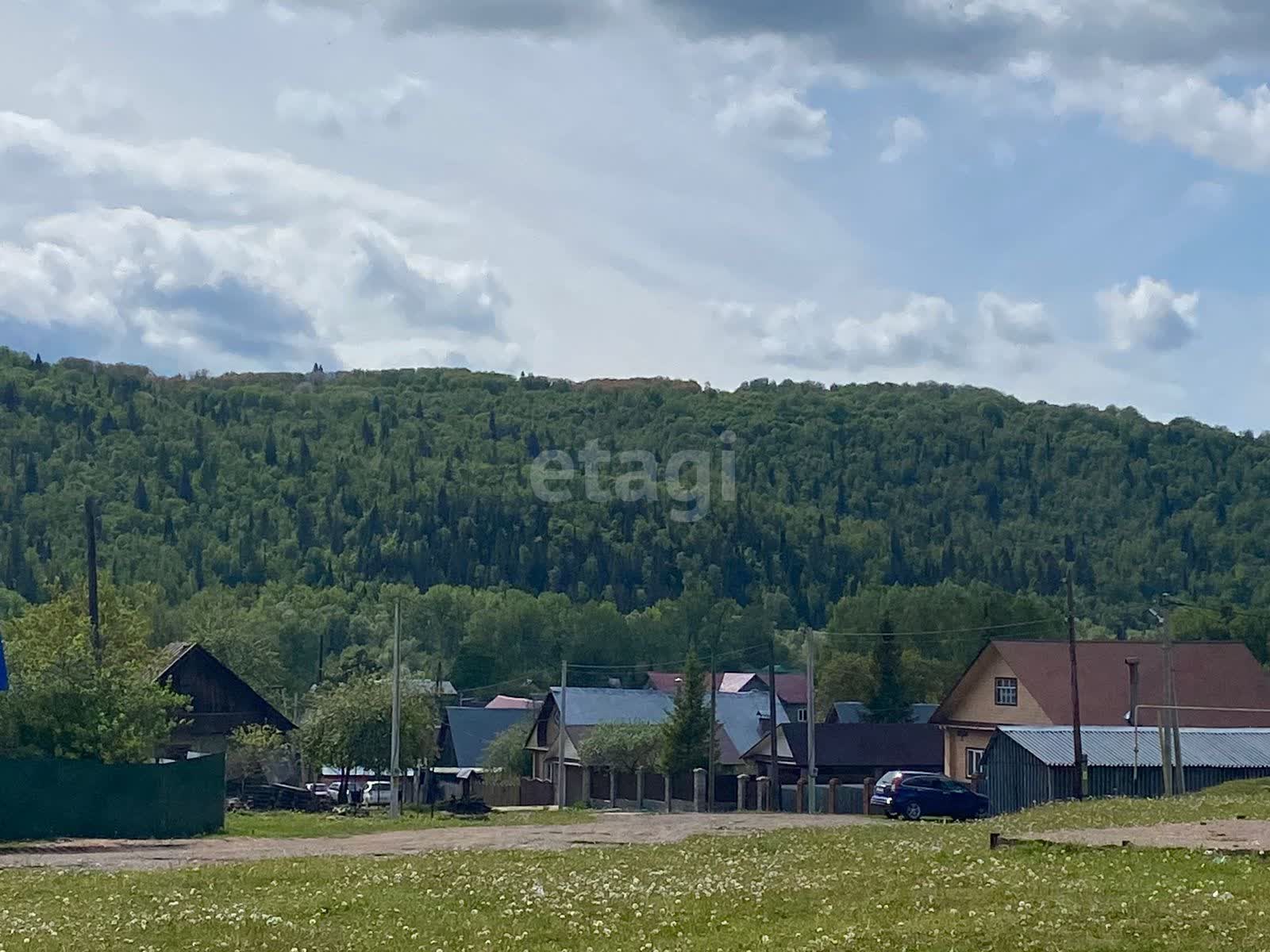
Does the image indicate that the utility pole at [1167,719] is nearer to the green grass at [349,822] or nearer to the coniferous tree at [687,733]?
the green grass at [349,822]

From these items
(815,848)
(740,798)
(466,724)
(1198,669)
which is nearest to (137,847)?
(815,848)

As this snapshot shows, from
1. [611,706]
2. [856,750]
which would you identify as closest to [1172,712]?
[856,750]

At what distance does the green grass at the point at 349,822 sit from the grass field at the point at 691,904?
18103 millimetres

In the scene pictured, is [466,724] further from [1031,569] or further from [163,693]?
[1031,569]

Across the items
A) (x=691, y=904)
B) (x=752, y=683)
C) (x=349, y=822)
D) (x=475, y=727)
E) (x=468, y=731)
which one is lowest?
(x=349, y=822)

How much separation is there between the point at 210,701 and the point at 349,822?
1952cm

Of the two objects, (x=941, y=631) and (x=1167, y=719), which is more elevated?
(x=941, y=631)

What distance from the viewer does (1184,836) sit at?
67.9 feet

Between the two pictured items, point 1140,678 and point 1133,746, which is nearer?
point 1133,746

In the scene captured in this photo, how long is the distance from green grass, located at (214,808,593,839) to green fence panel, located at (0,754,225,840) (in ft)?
3.55

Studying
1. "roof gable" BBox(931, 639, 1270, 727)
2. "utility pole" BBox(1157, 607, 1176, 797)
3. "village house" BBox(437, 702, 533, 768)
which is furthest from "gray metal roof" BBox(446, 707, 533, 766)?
"utility pole" BBox(1157, 607, 1176, 797)

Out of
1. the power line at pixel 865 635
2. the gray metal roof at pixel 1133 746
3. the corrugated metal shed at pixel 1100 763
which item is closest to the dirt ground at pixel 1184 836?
the corrugated metal shed at pixel 1100 763

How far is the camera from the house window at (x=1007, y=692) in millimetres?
64688

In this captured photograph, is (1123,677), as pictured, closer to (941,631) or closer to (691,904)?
(691,904)
